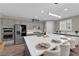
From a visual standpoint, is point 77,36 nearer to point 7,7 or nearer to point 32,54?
point 32,54

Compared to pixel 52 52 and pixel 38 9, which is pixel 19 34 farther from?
pixel 52 52

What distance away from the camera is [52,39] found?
156cm

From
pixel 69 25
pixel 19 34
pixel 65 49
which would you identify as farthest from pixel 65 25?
pixel 19 34

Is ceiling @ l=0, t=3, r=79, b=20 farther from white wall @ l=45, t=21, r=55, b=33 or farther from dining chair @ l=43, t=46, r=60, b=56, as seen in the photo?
dining chair @ l=43, t=46, r=60, b=56

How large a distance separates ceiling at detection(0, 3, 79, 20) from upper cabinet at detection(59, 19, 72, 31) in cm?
9

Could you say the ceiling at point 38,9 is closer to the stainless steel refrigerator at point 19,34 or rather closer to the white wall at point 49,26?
the white wall at point 49,26

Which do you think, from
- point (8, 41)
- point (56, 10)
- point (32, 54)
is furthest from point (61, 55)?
point (8, 41)

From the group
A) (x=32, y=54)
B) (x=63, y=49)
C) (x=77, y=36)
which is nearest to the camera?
(x=32, y=54)

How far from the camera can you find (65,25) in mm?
1513

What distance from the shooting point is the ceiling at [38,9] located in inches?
53.7

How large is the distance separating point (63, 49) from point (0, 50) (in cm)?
93

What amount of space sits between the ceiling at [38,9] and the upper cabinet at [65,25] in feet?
0.29

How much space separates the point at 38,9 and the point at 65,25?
1.61 ft

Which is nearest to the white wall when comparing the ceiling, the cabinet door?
the ceiling
